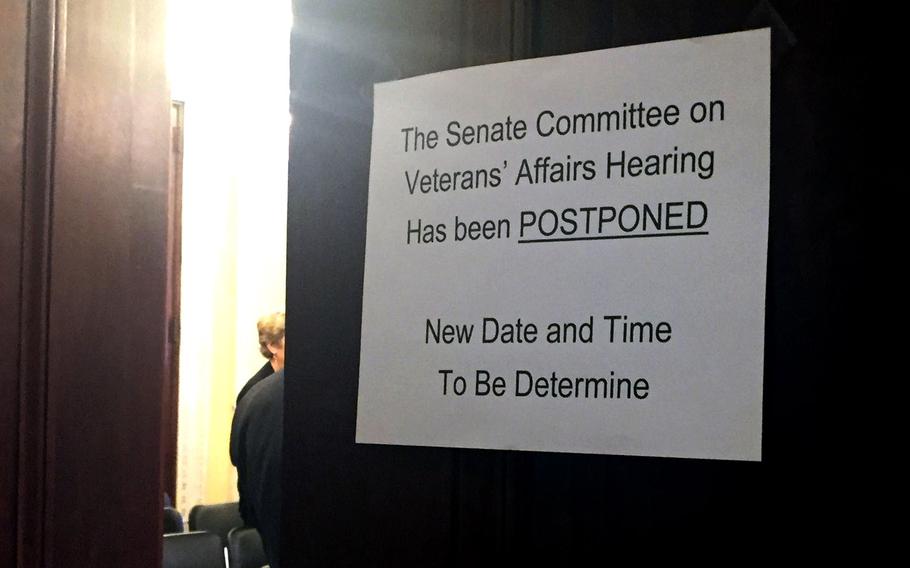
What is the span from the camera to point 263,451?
2402mm

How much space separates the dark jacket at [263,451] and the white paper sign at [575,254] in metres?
1.62

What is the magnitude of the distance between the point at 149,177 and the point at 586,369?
82cm

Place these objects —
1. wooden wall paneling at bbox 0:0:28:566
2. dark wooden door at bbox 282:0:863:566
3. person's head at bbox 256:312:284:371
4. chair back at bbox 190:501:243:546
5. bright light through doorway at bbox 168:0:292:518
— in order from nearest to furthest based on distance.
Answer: dark wooden door at bbox 282:0:863:566, wooden wall paneling at bbox 0:0:28:566, person's head at bbox 256:312:284:371, chair back at bbox 190:501:243:546, bright light through doorway at bbox 168:0:292:518

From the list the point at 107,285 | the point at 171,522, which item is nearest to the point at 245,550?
the point at 171,522

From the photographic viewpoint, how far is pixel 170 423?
4.39 meters

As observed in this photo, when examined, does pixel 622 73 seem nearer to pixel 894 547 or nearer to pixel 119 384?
pixel 894 547

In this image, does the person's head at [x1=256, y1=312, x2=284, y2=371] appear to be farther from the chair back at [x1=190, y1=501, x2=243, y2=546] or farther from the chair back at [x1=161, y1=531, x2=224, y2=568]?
the chair back at [x1=190, y1=501, x2=243, y2=546]

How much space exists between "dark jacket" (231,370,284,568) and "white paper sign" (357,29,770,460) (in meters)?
1.62

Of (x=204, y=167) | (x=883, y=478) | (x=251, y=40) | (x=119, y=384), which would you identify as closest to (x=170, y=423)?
(x=204, y=167)

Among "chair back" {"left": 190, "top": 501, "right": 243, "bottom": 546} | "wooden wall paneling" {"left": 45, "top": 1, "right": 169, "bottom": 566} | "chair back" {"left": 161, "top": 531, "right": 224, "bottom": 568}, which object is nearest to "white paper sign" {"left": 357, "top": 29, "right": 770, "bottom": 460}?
"wooden wall paneling" {"left": 45, "top": 1, "right": 169, "bottom": 566}

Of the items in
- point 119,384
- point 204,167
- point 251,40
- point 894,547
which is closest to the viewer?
point 894,547

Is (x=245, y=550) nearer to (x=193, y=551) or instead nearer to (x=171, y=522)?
(x=193, y=551)

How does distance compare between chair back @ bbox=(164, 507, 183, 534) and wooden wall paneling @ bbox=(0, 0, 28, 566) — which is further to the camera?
chair back @ bbox=(164, 507, 183, 534)

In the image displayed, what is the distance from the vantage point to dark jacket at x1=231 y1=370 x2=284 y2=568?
7.64ft
